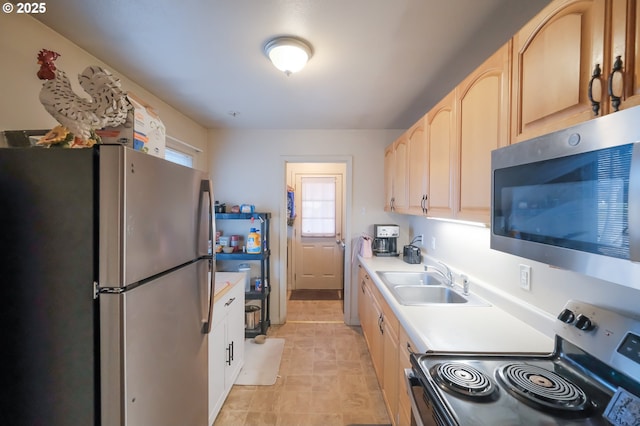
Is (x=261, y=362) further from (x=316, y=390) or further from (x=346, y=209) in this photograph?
(x=346, y=209)

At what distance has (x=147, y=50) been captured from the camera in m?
1.55

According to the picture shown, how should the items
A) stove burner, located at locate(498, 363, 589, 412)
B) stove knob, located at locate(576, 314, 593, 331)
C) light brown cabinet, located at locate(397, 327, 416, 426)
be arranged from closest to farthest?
stove burner, located at locate(498, 363, 589, 412)
stove knob, located at locate(576, 314, 593, 331)
light brown cabinet, located at locate(397, 327, 416, 426)

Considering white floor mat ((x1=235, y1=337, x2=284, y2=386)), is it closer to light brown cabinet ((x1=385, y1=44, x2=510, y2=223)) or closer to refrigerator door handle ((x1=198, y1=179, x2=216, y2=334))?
refrigerator door handle ((x1=198, y1=179, x2=216, y2=334))

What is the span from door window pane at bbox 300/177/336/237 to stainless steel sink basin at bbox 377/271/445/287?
2497 mm

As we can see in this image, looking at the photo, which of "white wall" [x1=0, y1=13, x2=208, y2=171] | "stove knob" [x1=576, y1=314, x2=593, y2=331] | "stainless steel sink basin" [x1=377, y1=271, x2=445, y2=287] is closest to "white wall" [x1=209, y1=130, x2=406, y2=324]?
"stainless steel sink basin" [x1=377, y1=271, x2=445, y2=287]

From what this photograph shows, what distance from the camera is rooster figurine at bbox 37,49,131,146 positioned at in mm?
956

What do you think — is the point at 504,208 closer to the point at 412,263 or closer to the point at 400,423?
the point at 400,423

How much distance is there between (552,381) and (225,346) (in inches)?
75.5

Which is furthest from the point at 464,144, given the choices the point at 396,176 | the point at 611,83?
the point at 396,176

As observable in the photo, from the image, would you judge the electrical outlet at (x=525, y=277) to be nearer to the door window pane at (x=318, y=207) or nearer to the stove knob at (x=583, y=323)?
the stove knob at (x=583, y=323)

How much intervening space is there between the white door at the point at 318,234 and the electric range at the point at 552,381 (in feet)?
12.2

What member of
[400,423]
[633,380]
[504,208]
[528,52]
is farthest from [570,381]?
[528,52]

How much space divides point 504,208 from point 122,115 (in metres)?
1.54

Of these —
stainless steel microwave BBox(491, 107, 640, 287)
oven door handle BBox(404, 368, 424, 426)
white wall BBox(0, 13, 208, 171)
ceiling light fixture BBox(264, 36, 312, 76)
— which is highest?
ceiling light fixture BBox(264, 36, 312, 76)
